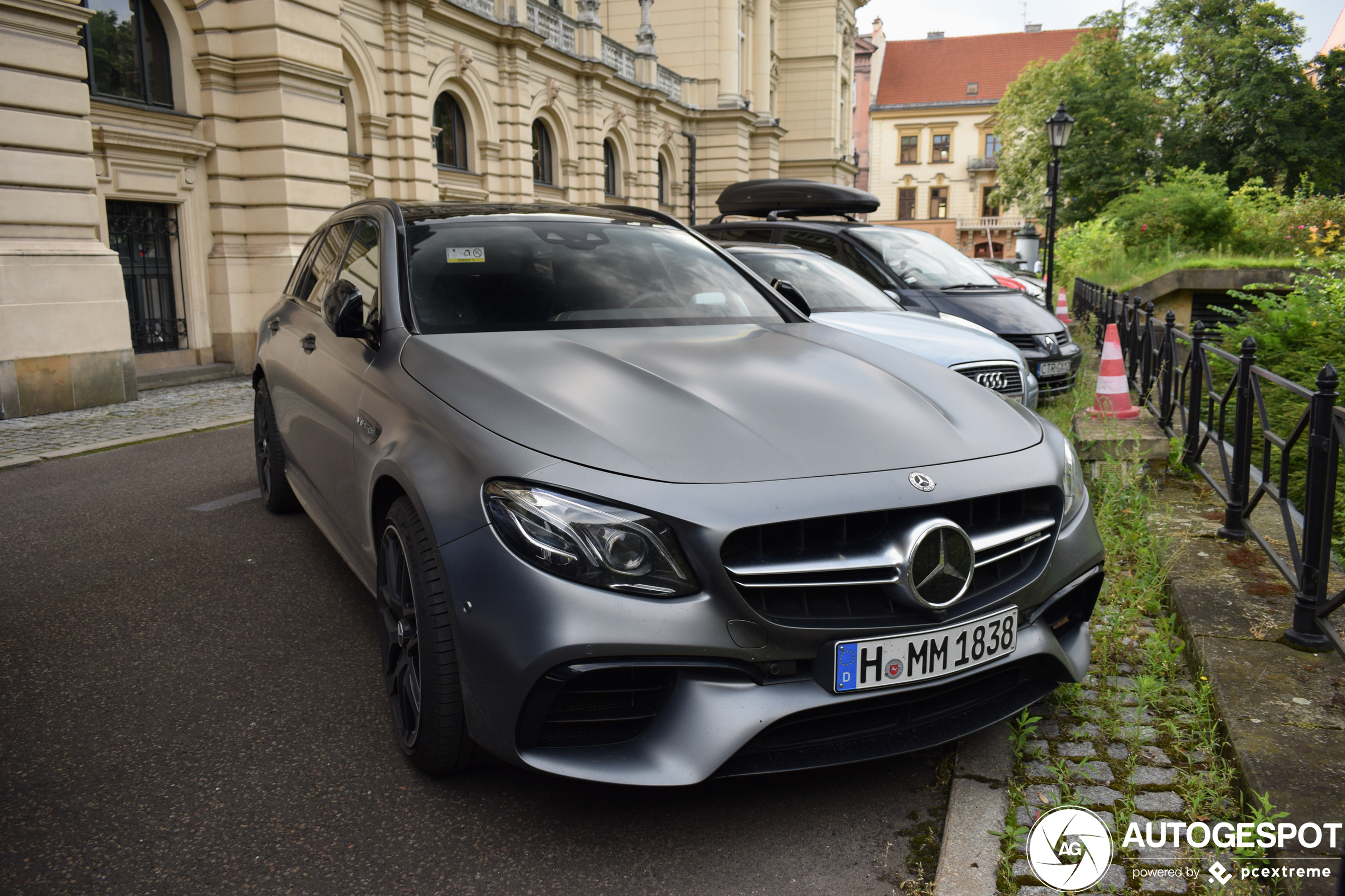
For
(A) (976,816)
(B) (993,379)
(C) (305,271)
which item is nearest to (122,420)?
(C) (305,271)

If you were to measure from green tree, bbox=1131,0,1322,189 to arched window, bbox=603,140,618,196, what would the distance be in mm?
26145

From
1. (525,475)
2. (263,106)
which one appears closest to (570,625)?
→ (525,475)

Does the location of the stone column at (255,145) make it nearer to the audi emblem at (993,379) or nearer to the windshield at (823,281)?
the windshield at (823,281)

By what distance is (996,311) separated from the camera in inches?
351

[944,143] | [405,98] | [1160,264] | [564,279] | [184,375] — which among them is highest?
[944,143]

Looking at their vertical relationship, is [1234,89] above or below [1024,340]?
above

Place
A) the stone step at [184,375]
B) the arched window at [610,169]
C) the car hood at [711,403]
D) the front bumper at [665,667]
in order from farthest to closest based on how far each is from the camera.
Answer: the arched window at [610,169] → the stone step at [184,375] → the car hood at [711,403] → the front bumper at [665,667]

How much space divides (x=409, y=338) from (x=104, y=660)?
172 centimetres

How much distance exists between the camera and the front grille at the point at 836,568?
2365 millimetres

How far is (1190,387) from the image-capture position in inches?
228

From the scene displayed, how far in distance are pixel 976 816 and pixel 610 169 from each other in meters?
32.5

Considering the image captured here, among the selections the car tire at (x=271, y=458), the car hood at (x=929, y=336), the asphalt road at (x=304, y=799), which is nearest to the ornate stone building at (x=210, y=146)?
the car tire at (x=271, y=458)

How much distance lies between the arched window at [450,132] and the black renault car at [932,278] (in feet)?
46.7

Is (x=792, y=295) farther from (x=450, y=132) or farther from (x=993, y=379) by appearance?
(x=450, y=132)
